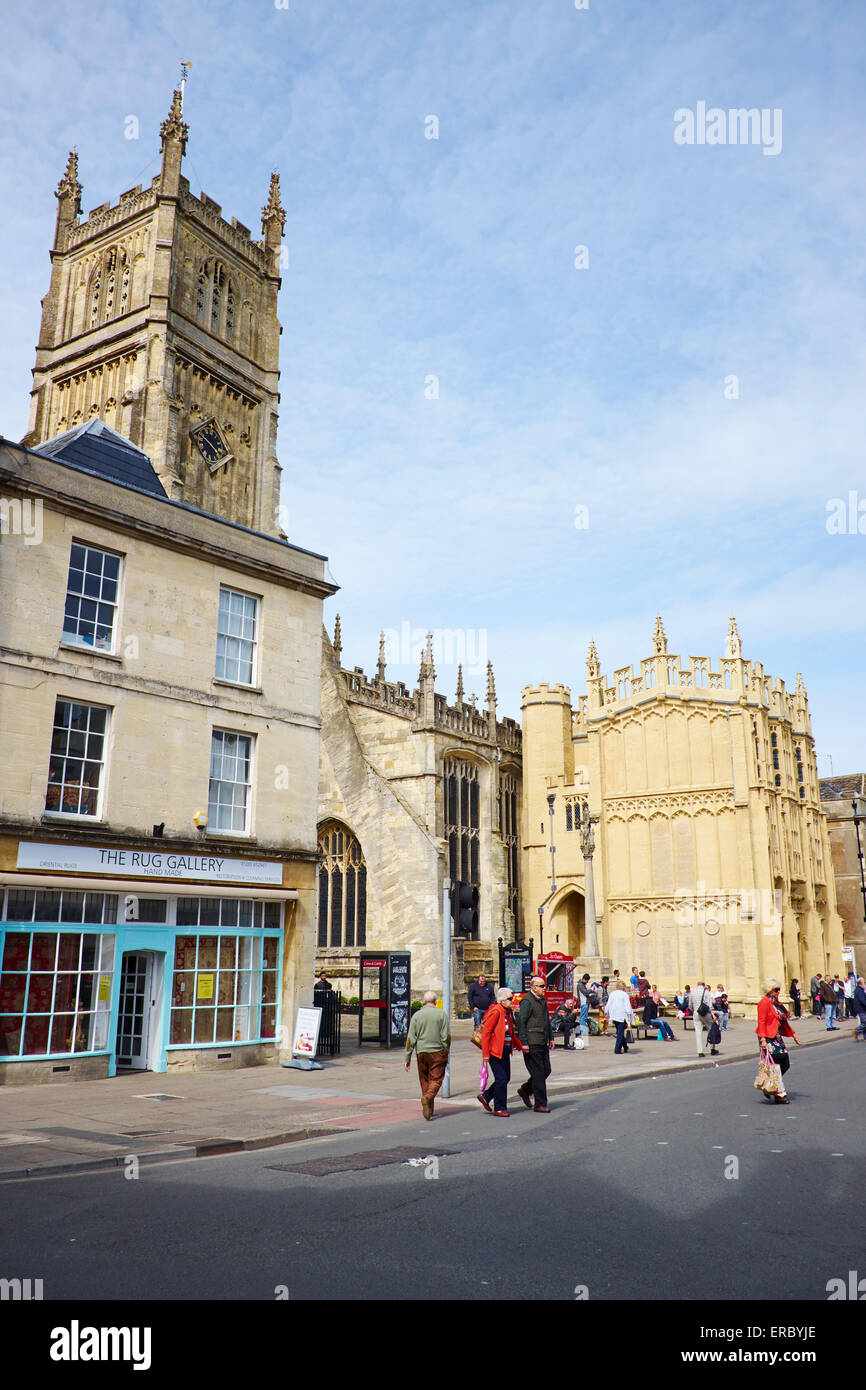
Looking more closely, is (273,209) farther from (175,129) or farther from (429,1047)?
(429,1047)

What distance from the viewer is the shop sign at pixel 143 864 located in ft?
47.7

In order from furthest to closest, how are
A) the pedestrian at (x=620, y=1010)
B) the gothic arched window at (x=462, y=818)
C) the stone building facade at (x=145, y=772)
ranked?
1. the gothic arched window at (x=462, y=818)
2. the pedestrian at (x=620, y=1010)
3. the stone building facade at (x=145, y=772)

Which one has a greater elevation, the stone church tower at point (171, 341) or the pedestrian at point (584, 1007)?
the stone church tower at point (171, 341)

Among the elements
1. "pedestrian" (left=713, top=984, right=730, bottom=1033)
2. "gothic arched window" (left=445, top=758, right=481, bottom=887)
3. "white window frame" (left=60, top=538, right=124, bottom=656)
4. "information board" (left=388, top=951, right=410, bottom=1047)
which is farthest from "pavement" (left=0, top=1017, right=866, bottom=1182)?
"gothic arched window" (left=445, top=758, right=481, bottom=887)

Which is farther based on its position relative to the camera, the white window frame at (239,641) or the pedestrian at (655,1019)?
the pedestrian at (655,1019)

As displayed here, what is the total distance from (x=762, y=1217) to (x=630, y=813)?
32404 millimetres

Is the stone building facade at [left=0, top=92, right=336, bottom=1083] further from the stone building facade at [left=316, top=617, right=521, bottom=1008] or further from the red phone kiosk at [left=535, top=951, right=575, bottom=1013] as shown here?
the stone building facade at [left=316, top=617, right=521, bottom=1008]

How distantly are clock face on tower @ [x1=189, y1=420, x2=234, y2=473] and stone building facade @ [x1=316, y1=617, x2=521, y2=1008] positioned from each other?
1143 cm

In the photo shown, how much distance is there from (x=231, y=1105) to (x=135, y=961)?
476 centimetres

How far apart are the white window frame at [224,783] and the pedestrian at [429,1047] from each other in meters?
6.50

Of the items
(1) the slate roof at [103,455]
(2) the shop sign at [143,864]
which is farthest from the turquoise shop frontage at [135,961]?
(1) the slate roof at [103,455]

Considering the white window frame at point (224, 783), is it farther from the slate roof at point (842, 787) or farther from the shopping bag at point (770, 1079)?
the slate roof at point (842, 787)

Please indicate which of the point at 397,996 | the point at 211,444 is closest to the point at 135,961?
the point at 397,996

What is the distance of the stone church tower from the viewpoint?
140 ft
